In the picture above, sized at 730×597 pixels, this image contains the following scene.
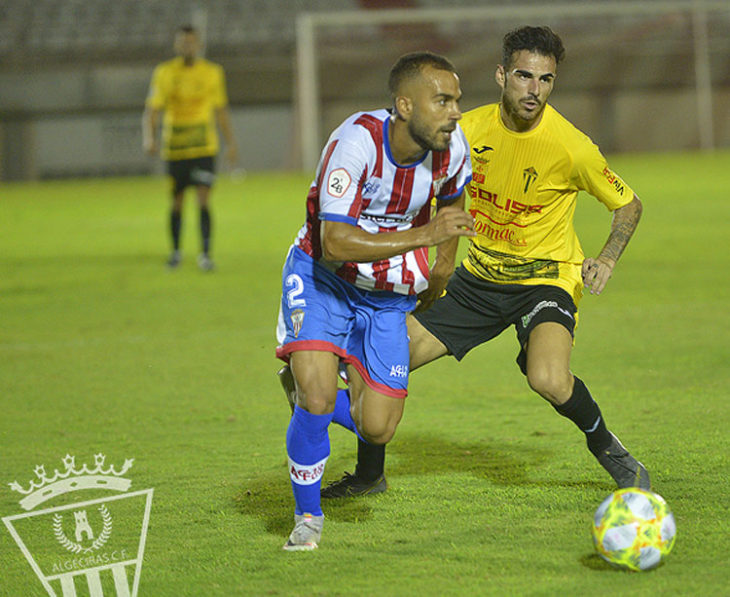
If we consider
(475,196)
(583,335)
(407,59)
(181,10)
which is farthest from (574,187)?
Result: (181,10)

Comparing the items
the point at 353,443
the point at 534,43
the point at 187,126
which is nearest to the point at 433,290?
the point at 534,43

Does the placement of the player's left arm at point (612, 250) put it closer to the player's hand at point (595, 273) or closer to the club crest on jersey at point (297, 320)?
the player's hand at point (595, 273)

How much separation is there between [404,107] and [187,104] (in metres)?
7.89

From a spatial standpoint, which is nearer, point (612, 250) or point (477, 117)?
point (612, 250)

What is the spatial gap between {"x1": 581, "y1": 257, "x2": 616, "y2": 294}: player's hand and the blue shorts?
69cm

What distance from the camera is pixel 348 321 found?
385 cm

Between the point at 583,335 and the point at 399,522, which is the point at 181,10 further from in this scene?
the point at 399,522

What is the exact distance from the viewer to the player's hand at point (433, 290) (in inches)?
161

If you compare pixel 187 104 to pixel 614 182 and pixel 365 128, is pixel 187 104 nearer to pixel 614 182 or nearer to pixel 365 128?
pixel 614 182

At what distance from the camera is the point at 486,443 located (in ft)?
16.0

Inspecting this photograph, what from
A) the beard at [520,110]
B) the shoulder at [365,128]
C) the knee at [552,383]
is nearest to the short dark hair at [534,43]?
the beard at [520,110]

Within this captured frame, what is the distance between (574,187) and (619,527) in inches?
64.3

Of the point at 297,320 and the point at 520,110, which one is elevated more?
the point at 520,110

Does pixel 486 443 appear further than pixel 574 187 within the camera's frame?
Yes
